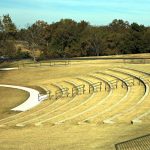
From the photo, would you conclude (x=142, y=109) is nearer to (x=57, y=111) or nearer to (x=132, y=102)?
(x=132, y=102)

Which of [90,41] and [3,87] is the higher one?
[90,41]

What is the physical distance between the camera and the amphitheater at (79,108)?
20.5 m

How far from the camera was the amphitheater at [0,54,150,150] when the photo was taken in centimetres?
2052

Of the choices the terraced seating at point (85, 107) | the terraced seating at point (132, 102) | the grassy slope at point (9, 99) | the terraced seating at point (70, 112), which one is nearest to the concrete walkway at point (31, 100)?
the grassy slope at point (9, 99)

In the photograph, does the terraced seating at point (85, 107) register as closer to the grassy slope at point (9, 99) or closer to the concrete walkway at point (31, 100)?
the concrete walkway at point (31, 100)

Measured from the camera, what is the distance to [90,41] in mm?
96062

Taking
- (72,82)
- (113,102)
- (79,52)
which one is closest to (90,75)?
(72,82)

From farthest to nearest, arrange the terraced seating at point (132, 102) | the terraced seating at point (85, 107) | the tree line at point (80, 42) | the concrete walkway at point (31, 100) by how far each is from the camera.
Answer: the tree line at point (80, 42) < the concrete walkway at point (31, 100) < the terraced seating at point (85, 107) < the terraced seating at point (132, 102)

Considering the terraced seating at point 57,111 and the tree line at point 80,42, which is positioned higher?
the tree line at point 80,42

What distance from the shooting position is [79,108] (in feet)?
106

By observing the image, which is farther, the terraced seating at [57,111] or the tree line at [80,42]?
the tree line at [80,42]

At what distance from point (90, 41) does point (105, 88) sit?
54.0 metres

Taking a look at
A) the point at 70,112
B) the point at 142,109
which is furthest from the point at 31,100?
the point at 142,109

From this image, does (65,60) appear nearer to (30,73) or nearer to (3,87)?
(30,73)
